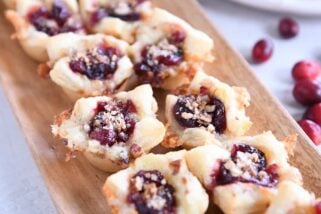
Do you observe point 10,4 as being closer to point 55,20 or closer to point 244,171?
point 55,20

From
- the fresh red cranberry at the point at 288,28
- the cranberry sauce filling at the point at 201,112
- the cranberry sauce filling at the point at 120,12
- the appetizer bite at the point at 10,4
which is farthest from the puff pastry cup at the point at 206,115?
the appetizer bite at the point at 10,4

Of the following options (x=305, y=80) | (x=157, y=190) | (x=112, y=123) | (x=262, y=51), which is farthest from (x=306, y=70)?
(x=157, y=190)

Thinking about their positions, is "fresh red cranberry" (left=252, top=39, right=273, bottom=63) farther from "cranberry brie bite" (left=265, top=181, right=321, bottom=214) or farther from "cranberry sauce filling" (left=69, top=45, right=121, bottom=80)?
"cranberry brie bite" (left=265, top=181, right=321, bottom=214)

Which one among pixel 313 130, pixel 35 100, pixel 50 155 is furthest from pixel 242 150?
pixel 35 100

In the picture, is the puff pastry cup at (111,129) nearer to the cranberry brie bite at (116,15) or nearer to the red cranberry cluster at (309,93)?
the cranberry brie bite at (116,15)

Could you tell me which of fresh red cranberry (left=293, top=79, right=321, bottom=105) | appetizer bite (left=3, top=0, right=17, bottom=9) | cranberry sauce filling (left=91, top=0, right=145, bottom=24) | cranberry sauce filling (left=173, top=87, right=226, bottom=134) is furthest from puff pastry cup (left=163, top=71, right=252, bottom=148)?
appetizer bite (left=3, top=0, right=17, bottom=9)

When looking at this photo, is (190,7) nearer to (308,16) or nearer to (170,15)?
(170,15)
